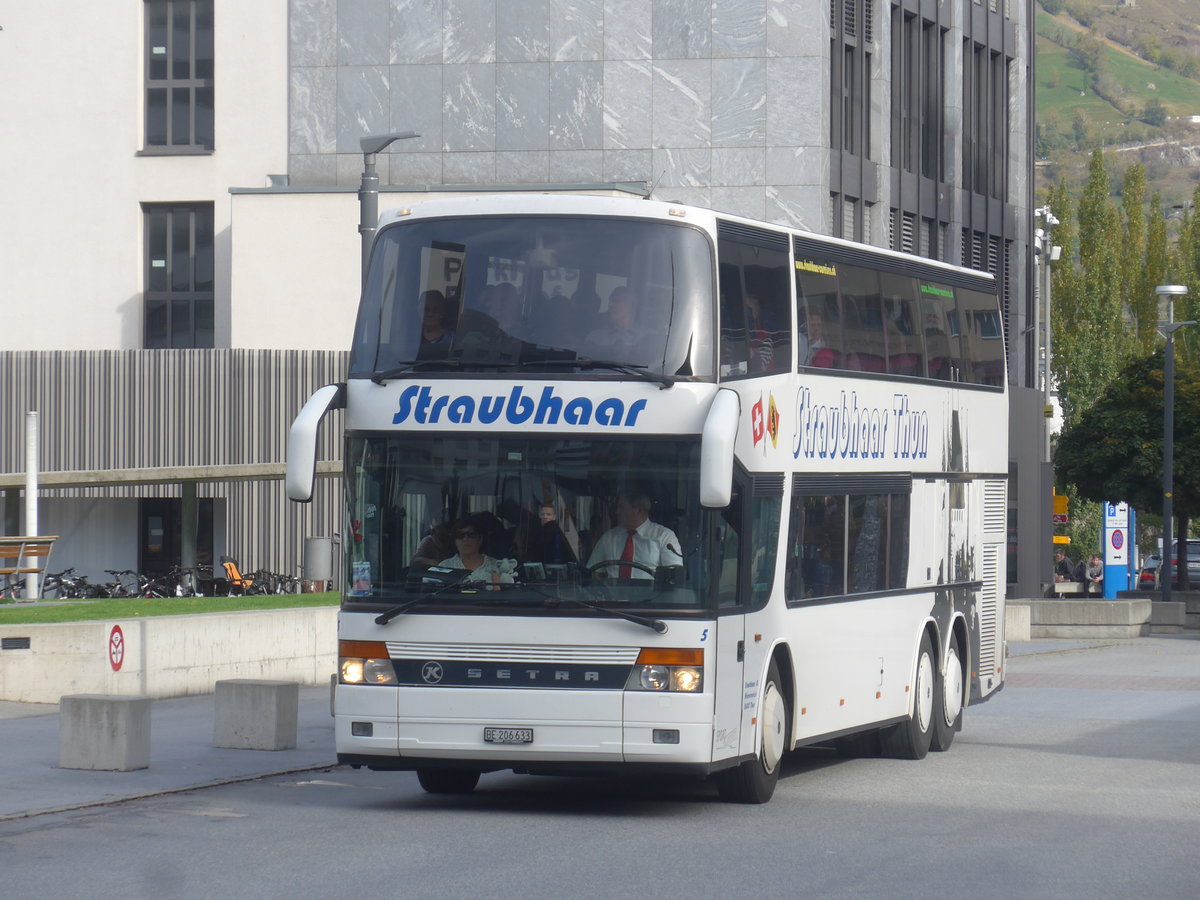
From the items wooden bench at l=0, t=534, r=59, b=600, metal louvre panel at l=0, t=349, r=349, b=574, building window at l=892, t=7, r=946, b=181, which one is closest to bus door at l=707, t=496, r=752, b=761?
wooden bench at l=0, t=534, r=59, b=600

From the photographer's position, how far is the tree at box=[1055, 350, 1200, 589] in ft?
168

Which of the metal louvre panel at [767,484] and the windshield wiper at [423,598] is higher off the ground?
the metal louvre panel at [767,484]

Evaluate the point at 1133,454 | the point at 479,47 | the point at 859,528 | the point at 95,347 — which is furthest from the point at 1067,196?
the point at 859,528

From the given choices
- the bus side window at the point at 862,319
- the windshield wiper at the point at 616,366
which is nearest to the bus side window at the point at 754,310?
the windshield wiper at the point at 616,366

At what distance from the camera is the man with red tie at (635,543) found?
12.4m

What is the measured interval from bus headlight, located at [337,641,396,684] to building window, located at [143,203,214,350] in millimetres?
31795

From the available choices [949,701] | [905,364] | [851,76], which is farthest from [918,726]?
[851,76]

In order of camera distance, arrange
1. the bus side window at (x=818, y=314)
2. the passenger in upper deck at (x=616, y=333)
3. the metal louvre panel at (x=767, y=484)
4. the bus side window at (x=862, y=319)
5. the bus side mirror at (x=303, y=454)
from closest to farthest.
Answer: the bus side mirror at (x=303, y=454) → the passenger in upper deck at (x=616, y=333) → the metal louvre panel at (x=767, y=484) → the bus side window at (x=818, y=314) → the bus side window at (x=862, y=319)

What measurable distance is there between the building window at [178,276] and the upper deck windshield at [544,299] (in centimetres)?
3143

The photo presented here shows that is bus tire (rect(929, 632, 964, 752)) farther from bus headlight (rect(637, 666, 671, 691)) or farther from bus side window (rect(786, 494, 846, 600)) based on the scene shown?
bus headlight (rect(637, 666, 671, 691))

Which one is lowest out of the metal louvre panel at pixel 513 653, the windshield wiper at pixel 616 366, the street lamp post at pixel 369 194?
the metal louvre panel at pixel 513 653

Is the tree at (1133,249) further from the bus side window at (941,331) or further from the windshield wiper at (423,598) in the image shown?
the windshield wiper at (423,598)

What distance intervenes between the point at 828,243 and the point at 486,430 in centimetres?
384

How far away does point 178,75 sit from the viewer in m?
43.7
